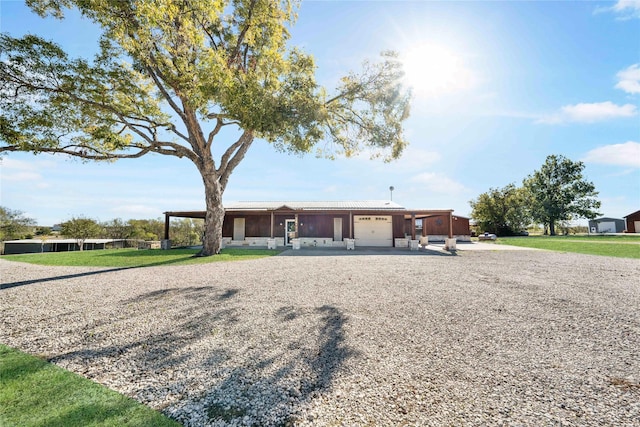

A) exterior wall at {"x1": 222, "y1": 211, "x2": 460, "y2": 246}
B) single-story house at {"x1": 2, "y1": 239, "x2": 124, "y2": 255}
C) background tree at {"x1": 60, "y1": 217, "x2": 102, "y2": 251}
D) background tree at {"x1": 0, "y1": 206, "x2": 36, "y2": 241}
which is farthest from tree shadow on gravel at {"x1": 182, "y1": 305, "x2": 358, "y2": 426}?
background tree at {"x1": 0, "y1": 206, "x2": 36, "y2": 241}

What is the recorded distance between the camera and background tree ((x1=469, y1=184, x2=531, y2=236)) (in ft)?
119

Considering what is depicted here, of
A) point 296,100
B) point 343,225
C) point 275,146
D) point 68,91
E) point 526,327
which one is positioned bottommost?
point 526,327

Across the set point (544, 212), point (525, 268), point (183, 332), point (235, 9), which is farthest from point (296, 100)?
point (544, 212)

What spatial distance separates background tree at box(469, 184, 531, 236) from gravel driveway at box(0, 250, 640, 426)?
1310 inches

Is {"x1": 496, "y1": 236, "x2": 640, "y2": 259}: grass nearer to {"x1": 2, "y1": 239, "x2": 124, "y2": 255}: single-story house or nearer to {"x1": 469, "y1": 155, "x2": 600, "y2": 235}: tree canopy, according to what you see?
{"x1": 469, "y1": 155, "x2": 600, "y2": 235}: tree canopy

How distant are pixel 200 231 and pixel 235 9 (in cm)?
2696

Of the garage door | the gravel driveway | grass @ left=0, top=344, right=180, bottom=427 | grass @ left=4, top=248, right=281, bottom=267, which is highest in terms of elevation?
the garage door

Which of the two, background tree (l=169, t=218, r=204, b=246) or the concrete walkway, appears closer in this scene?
the concrete walkway

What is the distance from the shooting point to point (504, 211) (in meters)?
36.6

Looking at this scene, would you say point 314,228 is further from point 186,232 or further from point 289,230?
point 186,232

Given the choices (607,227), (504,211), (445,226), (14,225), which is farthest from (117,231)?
(607,227)

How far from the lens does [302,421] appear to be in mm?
2188

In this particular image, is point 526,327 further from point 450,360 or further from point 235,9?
point 235,9

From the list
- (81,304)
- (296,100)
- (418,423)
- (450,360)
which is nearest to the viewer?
(418,423)
